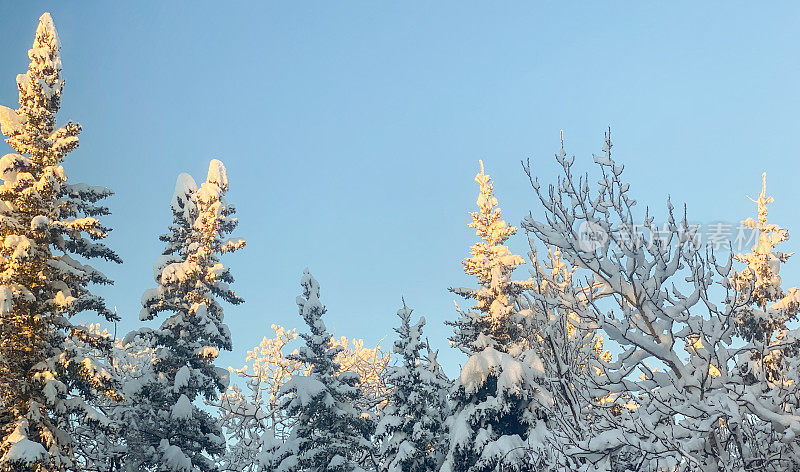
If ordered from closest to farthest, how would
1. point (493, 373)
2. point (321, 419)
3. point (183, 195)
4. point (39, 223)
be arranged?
point (39, 223)
point (493, 373)
point (321, 419)
point (183, 195)

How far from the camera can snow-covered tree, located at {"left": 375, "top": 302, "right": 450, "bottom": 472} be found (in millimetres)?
21391

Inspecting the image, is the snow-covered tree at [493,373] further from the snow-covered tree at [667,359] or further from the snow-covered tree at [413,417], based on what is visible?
the snow-covered tree at [667,359]

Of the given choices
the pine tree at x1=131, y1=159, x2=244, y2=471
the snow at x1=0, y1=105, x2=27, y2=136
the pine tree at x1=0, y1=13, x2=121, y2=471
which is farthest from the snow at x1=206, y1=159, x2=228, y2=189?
the snow at x1=0, y1=105, x2=27, y2=136

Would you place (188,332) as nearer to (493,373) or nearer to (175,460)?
(175,460)

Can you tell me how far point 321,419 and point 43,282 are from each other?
10220 mm

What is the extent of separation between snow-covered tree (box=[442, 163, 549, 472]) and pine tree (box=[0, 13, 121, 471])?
32.8 feet

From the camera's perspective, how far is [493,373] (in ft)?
64.0

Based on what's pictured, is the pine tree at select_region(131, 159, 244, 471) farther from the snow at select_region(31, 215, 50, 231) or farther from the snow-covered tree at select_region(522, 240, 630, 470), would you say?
the snow-covered tree at select_region(522, 240, 630, 470)

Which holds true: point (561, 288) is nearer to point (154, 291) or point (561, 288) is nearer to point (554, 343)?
point (554, 343)

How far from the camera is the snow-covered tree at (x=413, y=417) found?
21.4 meters

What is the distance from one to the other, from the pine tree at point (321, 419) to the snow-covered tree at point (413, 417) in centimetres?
125

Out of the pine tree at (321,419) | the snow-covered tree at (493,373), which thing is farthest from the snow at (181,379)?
the snow-covered tree at (493,373)

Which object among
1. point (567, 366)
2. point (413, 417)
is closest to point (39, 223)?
point (413, 417)

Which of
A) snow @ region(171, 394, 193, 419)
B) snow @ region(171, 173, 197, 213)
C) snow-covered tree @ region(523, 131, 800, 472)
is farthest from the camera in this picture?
snow @ region(171, 173, 197, 213)
